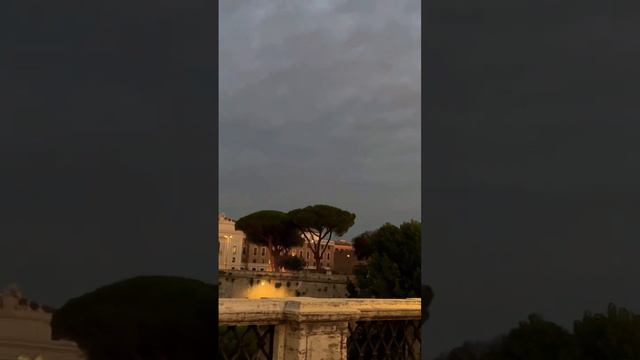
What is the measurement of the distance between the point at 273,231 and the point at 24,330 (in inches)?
1416

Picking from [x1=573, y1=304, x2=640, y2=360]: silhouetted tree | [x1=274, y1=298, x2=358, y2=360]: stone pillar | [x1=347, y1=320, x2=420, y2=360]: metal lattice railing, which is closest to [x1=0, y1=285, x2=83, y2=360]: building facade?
[x1=274, y1=298, x2=358, y2=360]: stone pillar

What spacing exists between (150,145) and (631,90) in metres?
2.45

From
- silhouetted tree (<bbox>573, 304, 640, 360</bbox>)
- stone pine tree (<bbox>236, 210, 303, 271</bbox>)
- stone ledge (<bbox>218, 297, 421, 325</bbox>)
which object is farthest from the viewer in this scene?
stone pine tree (<bbox>236, 210, 303, 271</bbox>)

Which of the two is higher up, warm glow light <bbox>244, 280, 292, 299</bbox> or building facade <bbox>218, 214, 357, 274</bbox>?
building facade <bbox>218, 214, 357, 274</bbox>

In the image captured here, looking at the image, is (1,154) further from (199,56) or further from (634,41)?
(634,41)

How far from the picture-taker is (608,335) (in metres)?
2.88

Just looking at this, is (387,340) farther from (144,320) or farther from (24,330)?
(24,330)

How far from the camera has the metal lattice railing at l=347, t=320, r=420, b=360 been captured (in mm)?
5883

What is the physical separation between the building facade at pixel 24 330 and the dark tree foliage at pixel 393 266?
43.7 feet

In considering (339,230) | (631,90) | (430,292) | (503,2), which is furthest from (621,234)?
(339,230)

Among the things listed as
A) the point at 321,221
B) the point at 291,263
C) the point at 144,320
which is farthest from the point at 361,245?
the point at 144,320

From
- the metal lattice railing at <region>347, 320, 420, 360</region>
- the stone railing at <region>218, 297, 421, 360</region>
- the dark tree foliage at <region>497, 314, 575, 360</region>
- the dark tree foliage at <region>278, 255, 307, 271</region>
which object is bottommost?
the dark tree foliage at <region>278, 255, 307, 271</region>

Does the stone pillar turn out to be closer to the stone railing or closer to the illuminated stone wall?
the stone railing

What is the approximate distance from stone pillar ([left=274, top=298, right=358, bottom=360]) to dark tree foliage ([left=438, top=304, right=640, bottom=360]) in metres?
1.95
